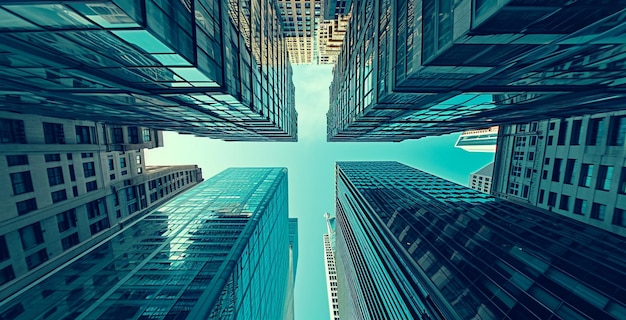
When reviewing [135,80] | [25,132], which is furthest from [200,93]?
[25,132]

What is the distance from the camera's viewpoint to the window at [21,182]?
23953mm

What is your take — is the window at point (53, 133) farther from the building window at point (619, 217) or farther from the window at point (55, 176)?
the building window at point (619, 217)

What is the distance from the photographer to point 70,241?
3058cm

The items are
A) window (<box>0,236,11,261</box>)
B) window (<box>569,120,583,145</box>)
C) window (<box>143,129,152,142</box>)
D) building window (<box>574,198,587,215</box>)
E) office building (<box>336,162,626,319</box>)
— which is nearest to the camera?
office building (<box>336,162,626,319</box>)

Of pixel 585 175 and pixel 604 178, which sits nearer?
pixel 604 178

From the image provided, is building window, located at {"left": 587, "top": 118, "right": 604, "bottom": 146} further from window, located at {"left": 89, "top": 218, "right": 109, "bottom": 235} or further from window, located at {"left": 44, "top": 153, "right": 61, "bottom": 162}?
window, located at {"left": 89, "top": 218, "right": 109, "bottom": 235}

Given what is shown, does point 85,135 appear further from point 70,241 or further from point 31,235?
point 70,241

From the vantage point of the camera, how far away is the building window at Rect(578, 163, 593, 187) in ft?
94.0

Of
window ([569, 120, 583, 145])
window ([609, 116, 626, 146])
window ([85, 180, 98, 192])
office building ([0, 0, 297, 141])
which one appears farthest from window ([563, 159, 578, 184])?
window ([85, 180, 98, 192])

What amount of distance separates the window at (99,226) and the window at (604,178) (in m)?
71.0

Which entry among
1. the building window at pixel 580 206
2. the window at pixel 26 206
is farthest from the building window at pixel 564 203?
the window at pixel 26 206

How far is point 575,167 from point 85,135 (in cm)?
7280

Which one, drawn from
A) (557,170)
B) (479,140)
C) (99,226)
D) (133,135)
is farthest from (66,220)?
(479,140)

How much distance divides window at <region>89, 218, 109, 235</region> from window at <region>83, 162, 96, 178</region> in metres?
7.76
